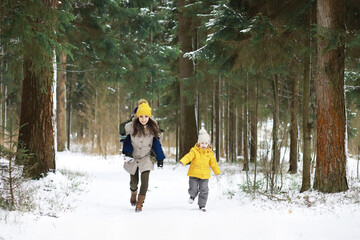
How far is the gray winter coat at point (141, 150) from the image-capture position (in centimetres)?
634

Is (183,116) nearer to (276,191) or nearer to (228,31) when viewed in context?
(228,31)

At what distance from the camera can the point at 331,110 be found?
6.76 m

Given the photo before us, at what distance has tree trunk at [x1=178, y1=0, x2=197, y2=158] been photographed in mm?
14820

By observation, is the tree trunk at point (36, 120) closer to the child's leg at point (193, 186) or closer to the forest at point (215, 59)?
the forest at point (215, 59)

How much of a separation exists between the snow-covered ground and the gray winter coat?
0.85 m

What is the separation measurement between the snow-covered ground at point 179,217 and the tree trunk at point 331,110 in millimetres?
429

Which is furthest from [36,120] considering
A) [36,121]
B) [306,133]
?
[306,133]


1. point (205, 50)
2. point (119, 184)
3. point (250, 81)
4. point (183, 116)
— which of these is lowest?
point (119, 184)

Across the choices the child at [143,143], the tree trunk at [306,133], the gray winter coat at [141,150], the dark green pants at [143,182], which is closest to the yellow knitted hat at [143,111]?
the child at [143,143]

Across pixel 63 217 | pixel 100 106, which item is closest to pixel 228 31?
pixel 63 217

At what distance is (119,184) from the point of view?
33.2 feet

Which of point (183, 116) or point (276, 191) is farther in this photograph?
point (183, 116)

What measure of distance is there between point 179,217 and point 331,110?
3830 millimetres

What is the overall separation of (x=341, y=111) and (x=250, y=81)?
4739mm
